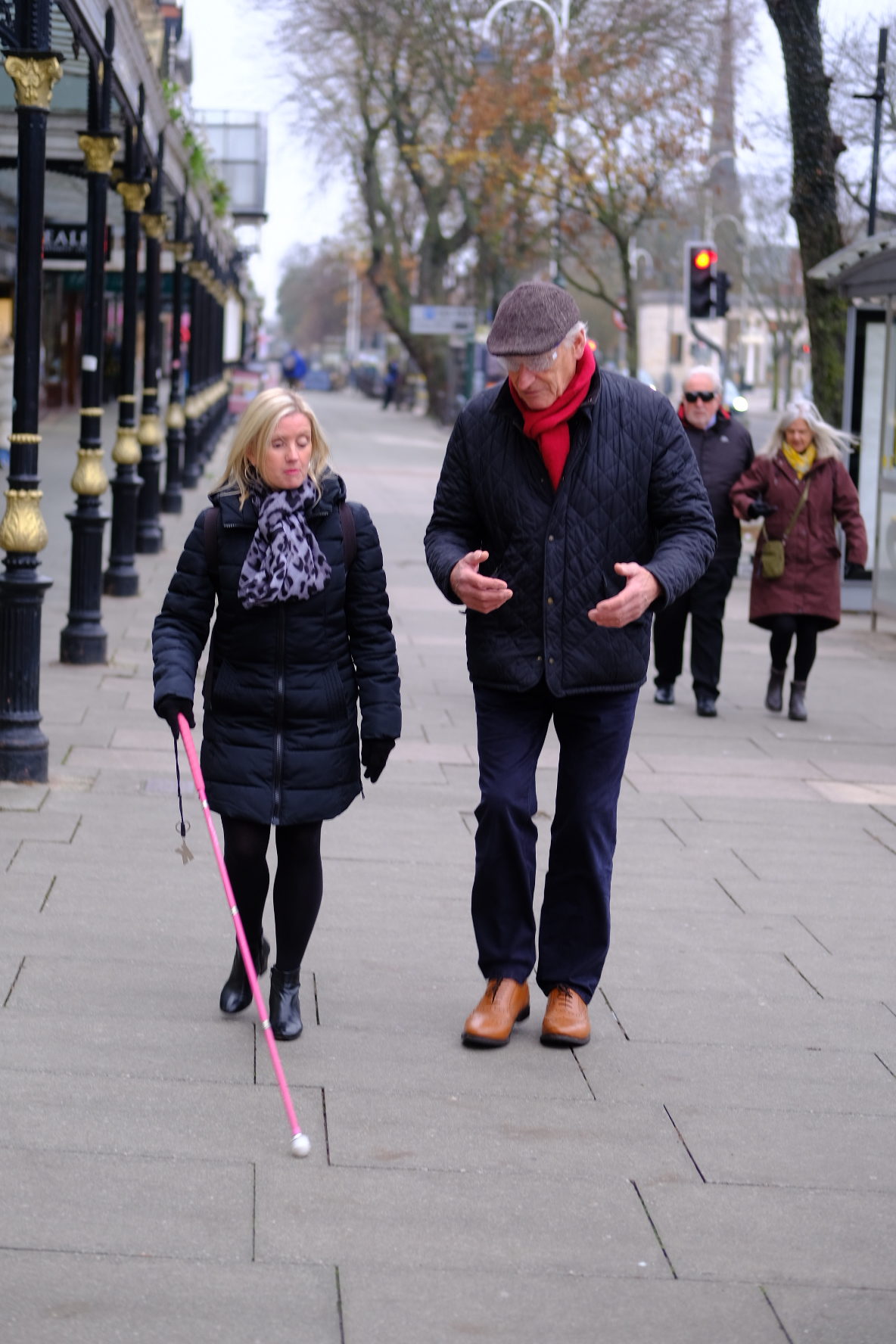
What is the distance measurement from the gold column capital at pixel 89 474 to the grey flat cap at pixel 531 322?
6288mm

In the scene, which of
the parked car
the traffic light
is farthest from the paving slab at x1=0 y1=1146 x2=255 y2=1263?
the parked car

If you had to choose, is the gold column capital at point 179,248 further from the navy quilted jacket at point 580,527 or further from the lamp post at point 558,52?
the navy quilted jacket at point 580,527

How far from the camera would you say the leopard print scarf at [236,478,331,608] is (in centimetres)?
443

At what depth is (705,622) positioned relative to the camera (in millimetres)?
10109

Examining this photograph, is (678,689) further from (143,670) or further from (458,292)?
(458,292)

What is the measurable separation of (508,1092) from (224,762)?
3.32 feet

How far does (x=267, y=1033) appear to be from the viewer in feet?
13.9

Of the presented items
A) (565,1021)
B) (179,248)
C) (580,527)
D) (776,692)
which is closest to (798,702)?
(776,692)

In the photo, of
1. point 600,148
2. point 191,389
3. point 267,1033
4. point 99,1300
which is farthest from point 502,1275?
point 600,148

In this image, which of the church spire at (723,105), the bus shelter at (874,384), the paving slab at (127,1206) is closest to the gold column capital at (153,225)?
the bus shelter at (874,384)

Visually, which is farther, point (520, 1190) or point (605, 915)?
point (605, 915)

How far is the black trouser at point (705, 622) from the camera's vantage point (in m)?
10.1

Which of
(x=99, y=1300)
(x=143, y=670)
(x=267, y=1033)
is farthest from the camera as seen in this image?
(x=143, y=670)

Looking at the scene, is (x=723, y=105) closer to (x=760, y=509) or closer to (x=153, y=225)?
(x=153, y=225)
